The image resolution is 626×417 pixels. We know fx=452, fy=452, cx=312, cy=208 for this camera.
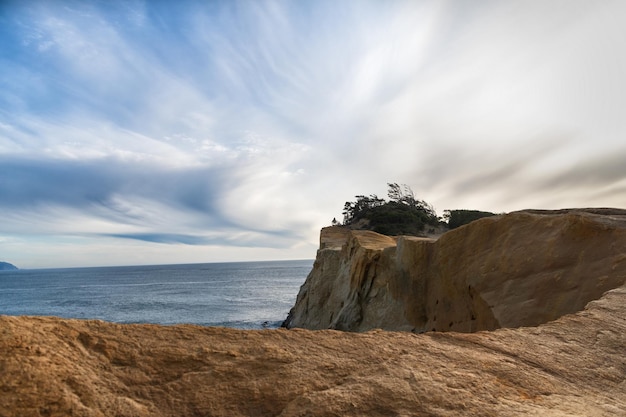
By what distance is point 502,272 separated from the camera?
922cm

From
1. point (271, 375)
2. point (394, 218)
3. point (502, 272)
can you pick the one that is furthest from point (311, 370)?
point (394, 218)

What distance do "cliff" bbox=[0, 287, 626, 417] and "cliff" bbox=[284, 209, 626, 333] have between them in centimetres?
371

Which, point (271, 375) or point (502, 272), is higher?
point (502, 272)

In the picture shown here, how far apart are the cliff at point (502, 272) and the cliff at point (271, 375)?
3714 mm

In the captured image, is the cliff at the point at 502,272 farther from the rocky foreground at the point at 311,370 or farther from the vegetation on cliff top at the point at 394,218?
the vegetation on cliff top at the point at 394,218

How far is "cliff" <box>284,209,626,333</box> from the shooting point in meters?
7.82

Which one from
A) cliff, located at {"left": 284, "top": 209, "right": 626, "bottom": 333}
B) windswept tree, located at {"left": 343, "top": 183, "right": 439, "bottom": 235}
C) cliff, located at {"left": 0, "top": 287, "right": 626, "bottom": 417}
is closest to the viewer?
cliff, located at {"left": 0, "top": 287, "right": 626, "bottom": 417}

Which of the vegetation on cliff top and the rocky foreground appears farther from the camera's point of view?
the vegetation on cliff top

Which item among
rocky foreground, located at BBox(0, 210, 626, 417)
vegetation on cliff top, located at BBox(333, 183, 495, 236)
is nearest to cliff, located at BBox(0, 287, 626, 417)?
rocky foreground, located at BBox(0, 210, 626, 417)

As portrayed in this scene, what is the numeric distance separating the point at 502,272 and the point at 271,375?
7.17 meters

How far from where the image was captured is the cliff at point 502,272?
25.6 ft

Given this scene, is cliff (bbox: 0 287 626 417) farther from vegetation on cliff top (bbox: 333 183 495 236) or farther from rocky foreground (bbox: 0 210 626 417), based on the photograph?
vegetation on cliff top (bbox: 333 183 495 236)

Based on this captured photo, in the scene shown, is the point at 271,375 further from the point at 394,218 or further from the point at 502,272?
the point at 394,218

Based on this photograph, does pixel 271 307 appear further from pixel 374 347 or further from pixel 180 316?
pixel 374 347
